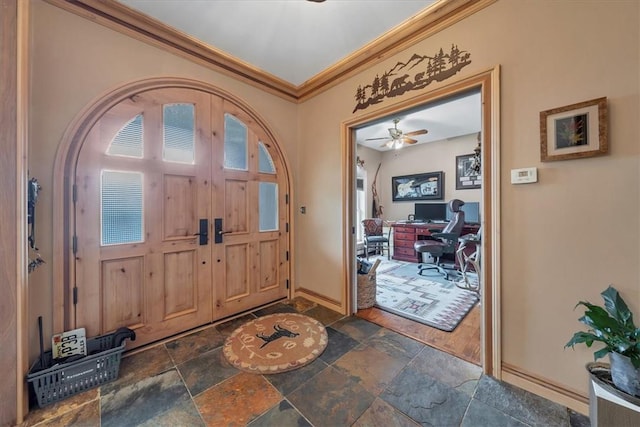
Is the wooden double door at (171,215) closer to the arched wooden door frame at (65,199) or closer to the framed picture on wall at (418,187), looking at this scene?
the arched wooden door frame at (65,199)

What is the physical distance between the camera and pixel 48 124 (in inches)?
66.2

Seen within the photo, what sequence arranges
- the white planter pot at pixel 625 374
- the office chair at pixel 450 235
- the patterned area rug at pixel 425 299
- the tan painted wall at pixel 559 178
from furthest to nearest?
the office chair at pixel 450 235 < the patterned area rug at pixel 425 299 < the tan painted wall at pixel 559 178 < the white planter pot at pixel 625 374

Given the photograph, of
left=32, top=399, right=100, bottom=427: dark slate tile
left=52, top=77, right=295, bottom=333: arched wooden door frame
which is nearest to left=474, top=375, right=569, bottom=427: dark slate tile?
left=32, top=399, right=100, bottom=427: dark slate tile

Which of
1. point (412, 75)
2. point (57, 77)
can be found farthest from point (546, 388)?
point (57, 77)

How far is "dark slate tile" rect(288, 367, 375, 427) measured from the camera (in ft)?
4.46

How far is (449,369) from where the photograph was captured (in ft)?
5.78

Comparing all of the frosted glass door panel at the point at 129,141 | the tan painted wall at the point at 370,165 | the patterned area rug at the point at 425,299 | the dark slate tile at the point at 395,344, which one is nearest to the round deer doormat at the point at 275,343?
the dark slate tile at the point at 395,344

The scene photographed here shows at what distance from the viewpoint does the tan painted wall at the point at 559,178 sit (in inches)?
50.4

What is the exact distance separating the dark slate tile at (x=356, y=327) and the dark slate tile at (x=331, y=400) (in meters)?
0.58

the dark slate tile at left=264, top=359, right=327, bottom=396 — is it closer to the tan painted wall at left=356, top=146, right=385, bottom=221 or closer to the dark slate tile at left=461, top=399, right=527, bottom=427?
the dark slate tile at left=461, top=399, right=527, bottom=427

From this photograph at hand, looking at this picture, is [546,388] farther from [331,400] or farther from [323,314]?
[323,314]

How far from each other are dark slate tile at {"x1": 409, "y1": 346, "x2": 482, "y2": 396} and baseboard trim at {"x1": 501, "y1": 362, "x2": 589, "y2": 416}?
0.62ft

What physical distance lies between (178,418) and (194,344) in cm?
81

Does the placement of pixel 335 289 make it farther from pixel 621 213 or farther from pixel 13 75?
pixel 13 75
